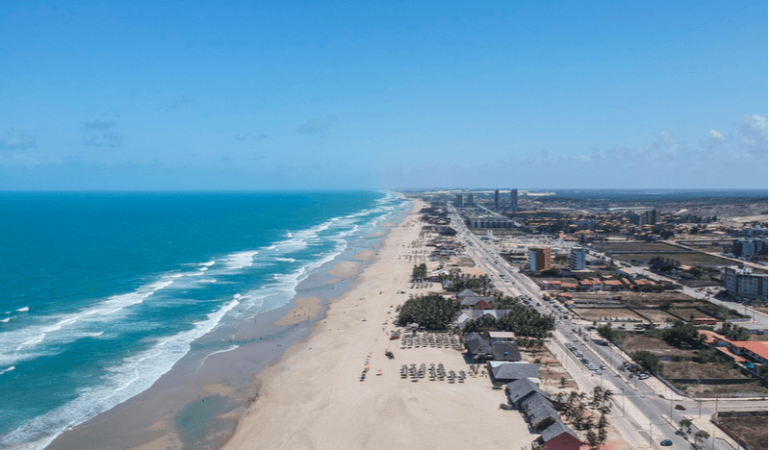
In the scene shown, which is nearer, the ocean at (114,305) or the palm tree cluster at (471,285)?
the ocean at (114,305)

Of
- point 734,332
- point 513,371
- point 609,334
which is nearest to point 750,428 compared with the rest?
point 513,371

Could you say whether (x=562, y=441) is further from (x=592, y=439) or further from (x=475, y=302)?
(x=475, y=302)

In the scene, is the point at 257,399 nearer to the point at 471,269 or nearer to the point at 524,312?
the point at 524,312

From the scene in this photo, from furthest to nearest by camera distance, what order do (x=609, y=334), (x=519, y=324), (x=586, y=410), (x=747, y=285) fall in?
(x=747, y=285), (x=519, y=324), (x=609, y=334), (x=586, y=410)

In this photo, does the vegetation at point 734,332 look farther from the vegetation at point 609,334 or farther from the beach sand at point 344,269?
the beach sand at point 344,269

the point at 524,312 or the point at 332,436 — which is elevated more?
the point at 524,312

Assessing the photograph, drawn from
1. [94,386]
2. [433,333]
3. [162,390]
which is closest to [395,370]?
[433,333]

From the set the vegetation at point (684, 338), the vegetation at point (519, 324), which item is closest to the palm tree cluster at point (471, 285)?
the vegetation at point (519, 324)
